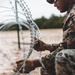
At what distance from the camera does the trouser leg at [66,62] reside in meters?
3.21

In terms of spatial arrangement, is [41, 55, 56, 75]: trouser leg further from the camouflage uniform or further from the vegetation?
the vegetation

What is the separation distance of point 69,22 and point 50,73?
786 millimetres

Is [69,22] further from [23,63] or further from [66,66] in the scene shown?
[23,63]

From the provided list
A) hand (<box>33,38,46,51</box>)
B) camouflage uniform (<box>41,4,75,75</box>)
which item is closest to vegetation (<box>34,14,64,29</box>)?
hand (<box>33,38,46,51</box>)

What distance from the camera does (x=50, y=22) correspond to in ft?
115

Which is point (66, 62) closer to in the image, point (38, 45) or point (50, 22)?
point (38, 45)

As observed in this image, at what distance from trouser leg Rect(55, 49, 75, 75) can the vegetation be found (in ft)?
94.5

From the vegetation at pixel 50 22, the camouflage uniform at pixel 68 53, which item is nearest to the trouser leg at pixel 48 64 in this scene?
the camouflage uniform at pixel 68 53

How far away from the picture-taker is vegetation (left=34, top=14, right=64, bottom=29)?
1300 inches

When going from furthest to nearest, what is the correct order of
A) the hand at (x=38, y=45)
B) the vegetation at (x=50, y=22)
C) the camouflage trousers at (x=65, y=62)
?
1. the vegetation at (x=50, y=22)
2. the hand at (x=38, y=45)
3. the camouflage trousers at (x=65, y=62)

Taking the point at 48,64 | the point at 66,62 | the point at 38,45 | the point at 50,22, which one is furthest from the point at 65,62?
the point at 50,22

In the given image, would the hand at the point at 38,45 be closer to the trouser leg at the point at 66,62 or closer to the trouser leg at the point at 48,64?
the trouser leg at the point at 48,64

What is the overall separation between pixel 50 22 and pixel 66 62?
32.0 m

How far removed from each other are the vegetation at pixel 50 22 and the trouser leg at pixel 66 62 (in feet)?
94.5
